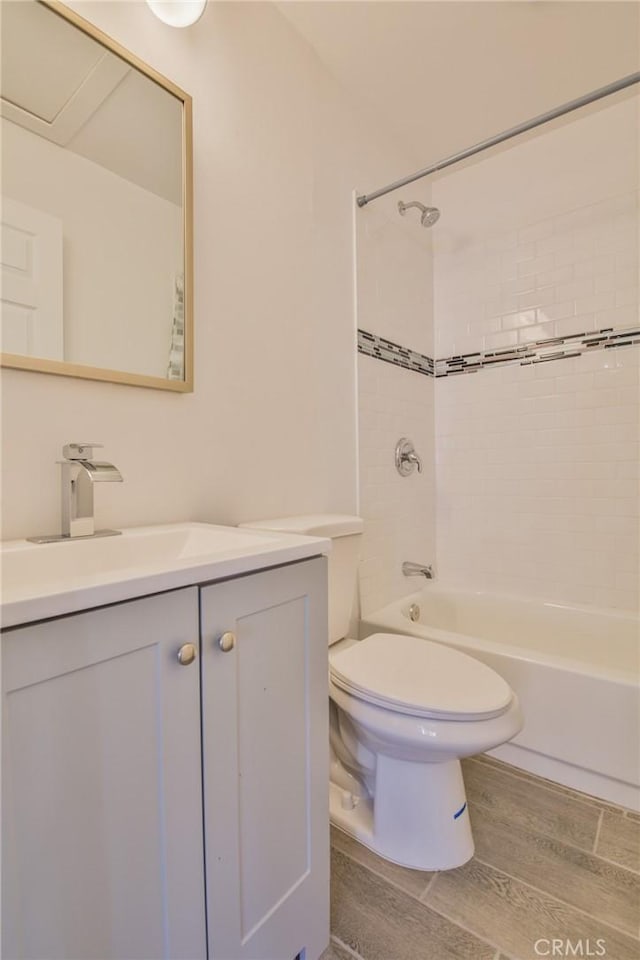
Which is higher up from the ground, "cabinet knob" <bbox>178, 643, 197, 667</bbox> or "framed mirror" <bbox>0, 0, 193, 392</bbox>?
"framed mirror" <bbox>0, 0, 193, 392</bbox>

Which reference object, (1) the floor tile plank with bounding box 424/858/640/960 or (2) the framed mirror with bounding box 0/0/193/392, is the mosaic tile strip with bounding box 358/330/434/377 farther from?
(1) the floor tile plank with bounding box 424/858/640/960

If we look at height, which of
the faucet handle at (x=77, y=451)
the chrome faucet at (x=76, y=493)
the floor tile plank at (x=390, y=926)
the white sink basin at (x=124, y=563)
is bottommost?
the floor tile plank at (x=390, y=926)

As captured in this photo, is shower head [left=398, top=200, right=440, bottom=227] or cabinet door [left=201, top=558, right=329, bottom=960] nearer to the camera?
cabinet door [left=201, top=558, right=329, bottom=960]

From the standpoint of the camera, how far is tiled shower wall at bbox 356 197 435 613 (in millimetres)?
1884

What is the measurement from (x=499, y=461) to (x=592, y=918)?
1.63 metres

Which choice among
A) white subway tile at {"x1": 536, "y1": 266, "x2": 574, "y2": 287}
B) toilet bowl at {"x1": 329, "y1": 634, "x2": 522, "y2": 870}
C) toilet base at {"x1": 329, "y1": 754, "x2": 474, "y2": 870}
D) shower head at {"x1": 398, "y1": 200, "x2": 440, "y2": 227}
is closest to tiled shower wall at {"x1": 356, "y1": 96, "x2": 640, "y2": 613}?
white subway tile at {"x1": 536, "y1": 266, "x2": 574, "y2": 287}

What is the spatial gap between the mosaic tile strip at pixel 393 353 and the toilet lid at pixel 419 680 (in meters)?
1.17

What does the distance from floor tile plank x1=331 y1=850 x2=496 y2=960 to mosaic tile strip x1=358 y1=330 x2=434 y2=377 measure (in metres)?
1.71

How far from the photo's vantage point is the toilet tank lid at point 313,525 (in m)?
1.25

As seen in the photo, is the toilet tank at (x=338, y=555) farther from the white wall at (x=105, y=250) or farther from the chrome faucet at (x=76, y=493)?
the white wall at (x=105, y=250)

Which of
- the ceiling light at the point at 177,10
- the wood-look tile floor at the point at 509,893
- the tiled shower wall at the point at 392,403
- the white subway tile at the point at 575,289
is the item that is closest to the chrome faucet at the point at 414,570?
the tiled shower wall at the point at 392,403

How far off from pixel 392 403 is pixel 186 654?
1619 mm

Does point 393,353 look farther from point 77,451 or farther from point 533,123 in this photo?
point 77,451

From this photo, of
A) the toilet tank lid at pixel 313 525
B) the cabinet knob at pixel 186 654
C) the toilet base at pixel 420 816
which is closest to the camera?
the cabinet knob at pixel 186 654
